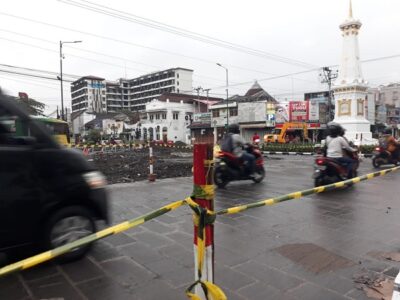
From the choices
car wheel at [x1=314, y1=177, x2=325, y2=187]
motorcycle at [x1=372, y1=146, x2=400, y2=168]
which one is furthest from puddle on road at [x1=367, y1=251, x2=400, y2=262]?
motorcycle at [x1=372, y1=146, x2=400, y2=168]

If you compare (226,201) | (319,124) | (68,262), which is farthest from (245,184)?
(319,124)

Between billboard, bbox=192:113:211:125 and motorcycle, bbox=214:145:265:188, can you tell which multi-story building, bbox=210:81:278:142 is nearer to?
billboard, bbox=192:113:211:125

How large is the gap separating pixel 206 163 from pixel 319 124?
4049 cm

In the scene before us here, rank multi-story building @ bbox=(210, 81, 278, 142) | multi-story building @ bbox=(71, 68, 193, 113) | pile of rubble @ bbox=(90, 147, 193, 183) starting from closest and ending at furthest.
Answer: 1. pile of rubble @ bbox=(90, 147, 193, 183)
2. multi-story building @ bbox=(210, 81, 278, 142)
3. multi-story building @ bbox=(71, 68, 193, 113)

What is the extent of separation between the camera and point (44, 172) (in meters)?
3.29

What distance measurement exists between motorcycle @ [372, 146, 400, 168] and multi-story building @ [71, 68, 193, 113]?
258 feet

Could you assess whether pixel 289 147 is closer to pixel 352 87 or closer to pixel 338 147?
pixel 352 87

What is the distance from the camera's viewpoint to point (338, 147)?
8.15 m

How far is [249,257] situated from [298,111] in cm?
4123

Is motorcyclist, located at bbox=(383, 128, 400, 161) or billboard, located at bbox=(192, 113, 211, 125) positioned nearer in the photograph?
motorcyclist, located at bbox=(383, 128, 400, 161)

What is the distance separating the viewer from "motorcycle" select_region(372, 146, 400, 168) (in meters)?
12.7

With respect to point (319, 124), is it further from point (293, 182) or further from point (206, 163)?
point (206, 163)

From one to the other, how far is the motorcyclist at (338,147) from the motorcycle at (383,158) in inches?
217

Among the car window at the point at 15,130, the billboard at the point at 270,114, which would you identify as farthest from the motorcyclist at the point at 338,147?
the billboard at the point at 270,114
